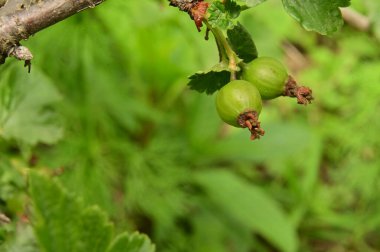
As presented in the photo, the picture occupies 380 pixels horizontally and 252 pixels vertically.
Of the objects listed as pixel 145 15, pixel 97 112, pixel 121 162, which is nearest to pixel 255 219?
pixel 121 162

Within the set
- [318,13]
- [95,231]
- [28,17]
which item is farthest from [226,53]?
[95,231]

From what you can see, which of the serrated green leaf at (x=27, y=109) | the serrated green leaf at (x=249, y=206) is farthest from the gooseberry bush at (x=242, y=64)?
the serrated green leaf at (x=249, y=206)

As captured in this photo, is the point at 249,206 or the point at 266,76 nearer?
the point at 266,76

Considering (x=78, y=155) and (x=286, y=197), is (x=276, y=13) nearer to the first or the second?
(x=286, y=197)

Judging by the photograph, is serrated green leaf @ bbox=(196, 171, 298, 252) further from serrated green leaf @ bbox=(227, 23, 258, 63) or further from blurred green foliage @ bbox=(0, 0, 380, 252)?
serrated green leaf @ bbox=(227, 23, 258, 63)

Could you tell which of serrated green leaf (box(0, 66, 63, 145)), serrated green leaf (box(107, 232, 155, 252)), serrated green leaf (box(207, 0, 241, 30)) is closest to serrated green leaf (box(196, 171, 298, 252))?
serrated green leaf (box(0, 66, 63, 145))

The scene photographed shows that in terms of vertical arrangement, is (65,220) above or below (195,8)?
below

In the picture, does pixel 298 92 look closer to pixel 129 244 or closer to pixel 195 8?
pixel 195 8
